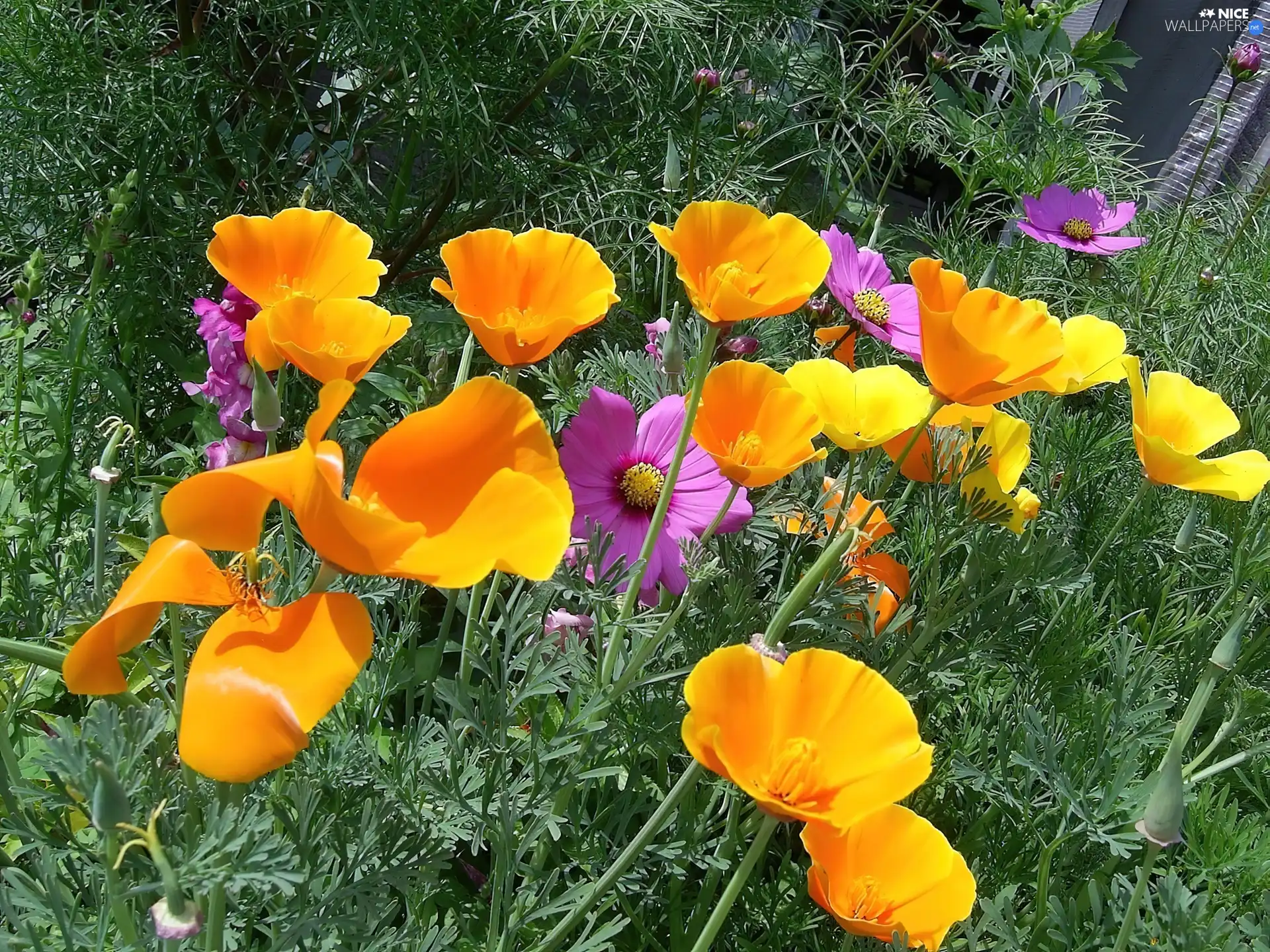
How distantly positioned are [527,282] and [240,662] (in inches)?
12.5

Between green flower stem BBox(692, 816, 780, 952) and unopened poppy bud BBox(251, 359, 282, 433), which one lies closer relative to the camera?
green flower stem BBox(692, 816, 780, 952)

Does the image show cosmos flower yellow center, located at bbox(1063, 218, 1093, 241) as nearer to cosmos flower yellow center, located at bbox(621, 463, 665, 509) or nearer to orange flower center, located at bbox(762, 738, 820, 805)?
cosmos flower yellow center, located at bbox(621, 463, 665, 509)

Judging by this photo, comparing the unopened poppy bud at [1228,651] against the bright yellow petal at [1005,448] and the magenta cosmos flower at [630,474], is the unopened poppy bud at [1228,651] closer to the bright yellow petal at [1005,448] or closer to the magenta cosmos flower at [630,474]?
the bright yellow petal at [1005,448]

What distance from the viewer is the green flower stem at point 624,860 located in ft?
1.54

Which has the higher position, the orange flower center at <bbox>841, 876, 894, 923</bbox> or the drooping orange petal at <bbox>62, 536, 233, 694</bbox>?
the drooping orange petal at <bbox>62, 536, 233, 694</bbox>

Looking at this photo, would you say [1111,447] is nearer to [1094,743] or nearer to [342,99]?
[1094,743]

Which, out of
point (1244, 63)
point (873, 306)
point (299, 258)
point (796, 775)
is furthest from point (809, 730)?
point (1244, 63)

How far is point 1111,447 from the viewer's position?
48.8 inches

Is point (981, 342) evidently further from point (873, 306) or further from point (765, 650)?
point (873, 306)

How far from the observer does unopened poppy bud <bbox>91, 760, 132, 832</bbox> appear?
0.32 m

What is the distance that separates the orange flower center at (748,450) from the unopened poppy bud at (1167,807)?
26 centimetres

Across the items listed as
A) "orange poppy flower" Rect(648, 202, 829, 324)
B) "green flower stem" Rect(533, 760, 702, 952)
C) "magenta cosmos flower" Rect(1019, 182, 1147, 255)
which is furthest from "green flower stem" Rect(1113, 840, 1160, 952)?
"magenta cosmos flower" Rect(1019, 182, 1147, 255)

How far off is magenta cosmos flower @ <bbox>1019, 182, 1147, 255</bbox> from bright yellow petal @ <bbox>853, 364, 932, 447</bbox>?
3.05 feet

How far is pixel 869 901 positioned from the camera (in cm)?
54
